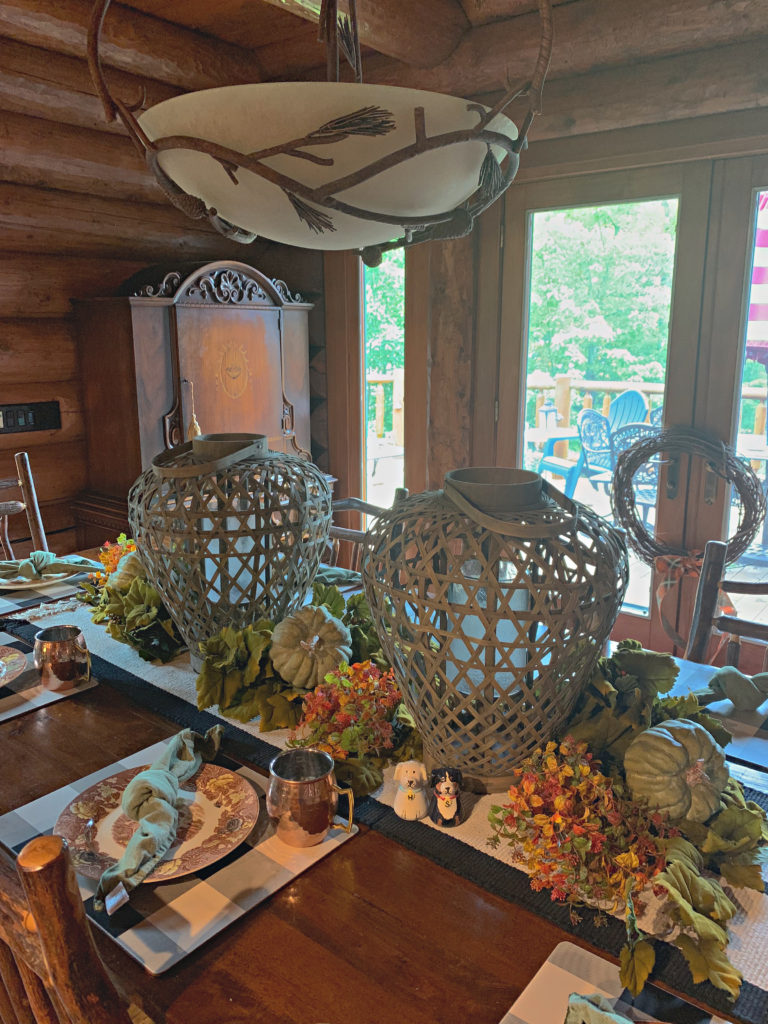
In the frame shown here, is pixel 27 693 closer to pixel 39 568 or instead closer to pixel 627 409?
pixel 39 568

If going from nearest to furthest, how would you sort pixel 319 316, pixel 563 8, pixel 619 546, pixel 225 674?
pixel 619 546, pixel 225 674, pixel 563 8, pixel 319 316

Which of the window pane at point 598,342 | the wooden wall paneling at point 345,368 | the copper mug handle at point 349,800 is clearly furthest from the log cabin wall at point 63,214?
the copper mug handle at point 349,800

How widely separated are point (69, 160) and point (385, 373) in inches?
58.3

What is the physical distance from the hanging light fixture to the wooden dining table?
2.51ft

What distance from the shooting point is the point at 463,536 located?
0.98 meters

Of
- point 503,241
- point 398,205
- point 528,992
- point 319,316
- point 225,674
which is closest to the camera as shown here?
point 528,992

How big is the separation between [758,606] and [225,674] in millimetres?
2134

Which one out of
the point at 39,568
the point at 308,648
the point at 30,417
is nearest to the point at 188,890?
the point at 308,648

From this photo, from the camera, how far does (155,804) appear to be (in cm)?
94

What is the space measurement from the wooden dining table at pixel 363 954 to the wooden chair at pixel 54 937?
0.60ft

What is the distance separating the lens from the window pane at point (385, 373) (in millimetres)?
3396

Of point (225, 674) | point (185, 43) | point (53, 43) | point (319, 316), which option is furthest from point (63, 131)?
point (225, 674)

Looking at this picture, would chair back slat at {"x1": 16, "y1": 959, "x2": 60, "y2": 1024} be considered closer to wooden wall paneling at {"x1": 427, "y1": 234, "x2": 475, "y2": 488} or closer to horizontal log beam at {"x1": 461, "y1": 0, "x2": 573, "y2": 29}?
wooden wall paneling at {"x1": 427, "y1": 234, "x2": 475, "y2": 488}

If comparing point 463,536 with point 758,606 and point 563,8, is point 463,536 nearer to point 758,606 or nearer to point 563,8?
point 758,606
